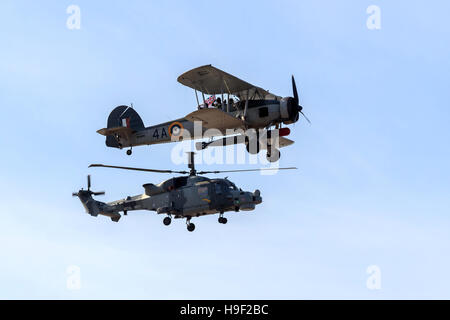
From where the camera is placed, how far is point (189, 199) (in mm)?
40531

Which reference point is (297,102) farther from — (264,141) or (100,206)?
(100,206)

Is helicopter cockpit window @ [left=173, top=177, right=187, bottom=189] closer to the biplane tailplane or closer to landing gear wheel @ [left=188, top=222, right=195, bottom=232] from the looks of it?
landing gear wheel @ [left=188, top=222, right=195, bottom=232]

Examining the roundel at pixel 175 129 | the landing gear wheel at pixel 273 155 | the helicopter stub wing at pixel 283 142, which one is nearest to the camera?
the landing gear wheel at pixel 273 155

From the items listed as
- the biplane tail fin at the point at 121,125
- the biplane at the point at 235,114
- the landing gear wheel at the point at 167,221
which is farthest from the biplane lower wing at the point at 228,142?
the biplane tail fin at the point at 121,125

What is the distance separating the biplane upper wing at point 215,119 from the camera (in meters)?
40.8

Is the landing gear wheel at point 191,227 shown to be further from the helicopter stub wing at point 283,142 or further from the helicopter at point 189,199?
the helicopter stub wing at point 283,142

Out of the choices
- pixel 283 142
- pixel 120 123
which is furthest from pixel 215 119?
pixel 120 123

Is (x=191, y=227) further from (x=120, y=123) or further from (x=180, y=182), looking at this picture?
(x=120, y=123)

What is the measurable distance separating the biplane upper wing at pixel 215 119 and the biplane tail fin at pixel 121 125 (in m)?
6.20

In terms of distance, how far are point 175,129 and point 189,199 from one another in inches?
226

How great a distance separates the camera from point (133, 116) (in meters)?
47.6
